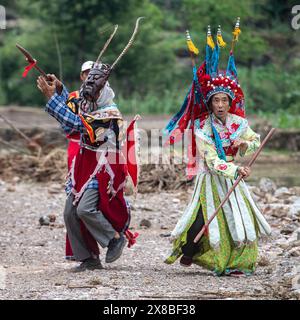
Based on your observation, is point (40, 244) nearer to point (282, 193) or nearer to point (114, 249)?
point (114, 249)

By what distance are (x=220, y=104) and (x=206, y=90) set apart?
204 mm

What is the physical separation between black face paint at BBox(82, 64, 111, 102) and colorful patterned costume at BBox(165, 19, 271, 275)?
71 centimetres

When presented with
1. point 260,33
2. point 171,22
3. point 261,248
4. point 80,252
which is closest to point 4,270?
point 80,252

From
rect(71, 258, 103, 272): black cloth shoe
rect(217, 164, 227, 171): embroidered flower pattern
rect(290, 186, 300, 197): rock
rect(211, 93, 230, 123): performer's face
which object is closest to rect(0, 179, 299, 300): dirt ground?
rect(71, 258, 103, 272): black cloth shoe

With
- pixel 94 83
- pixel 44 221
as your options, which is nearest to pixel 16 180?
pixel 44 221

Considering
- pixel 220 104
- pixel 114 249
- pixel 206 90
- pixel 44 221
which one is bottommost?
pixel 44 221

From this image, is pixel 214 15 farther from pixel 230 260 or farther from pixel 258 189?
pixel 230 260

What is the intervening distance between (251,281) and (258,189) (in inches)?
264

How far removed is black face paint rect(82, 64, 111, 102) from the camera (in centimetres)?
824

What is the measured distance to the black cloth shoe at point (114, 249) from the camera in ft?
28.1

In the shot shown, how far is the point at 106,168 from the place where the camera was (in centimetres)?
842

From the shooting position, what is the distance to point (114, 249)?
8.59 metres

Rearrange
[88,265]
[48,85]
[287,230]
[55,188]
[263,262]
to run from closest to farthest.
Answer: [48,85], [88,265], [263,262], [287,230], [55,188]

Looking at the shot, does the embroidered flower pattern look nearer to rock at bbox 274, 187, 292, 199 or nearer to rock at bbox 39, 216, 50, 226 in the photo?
rock at bbox 39, 216, 50, 226
